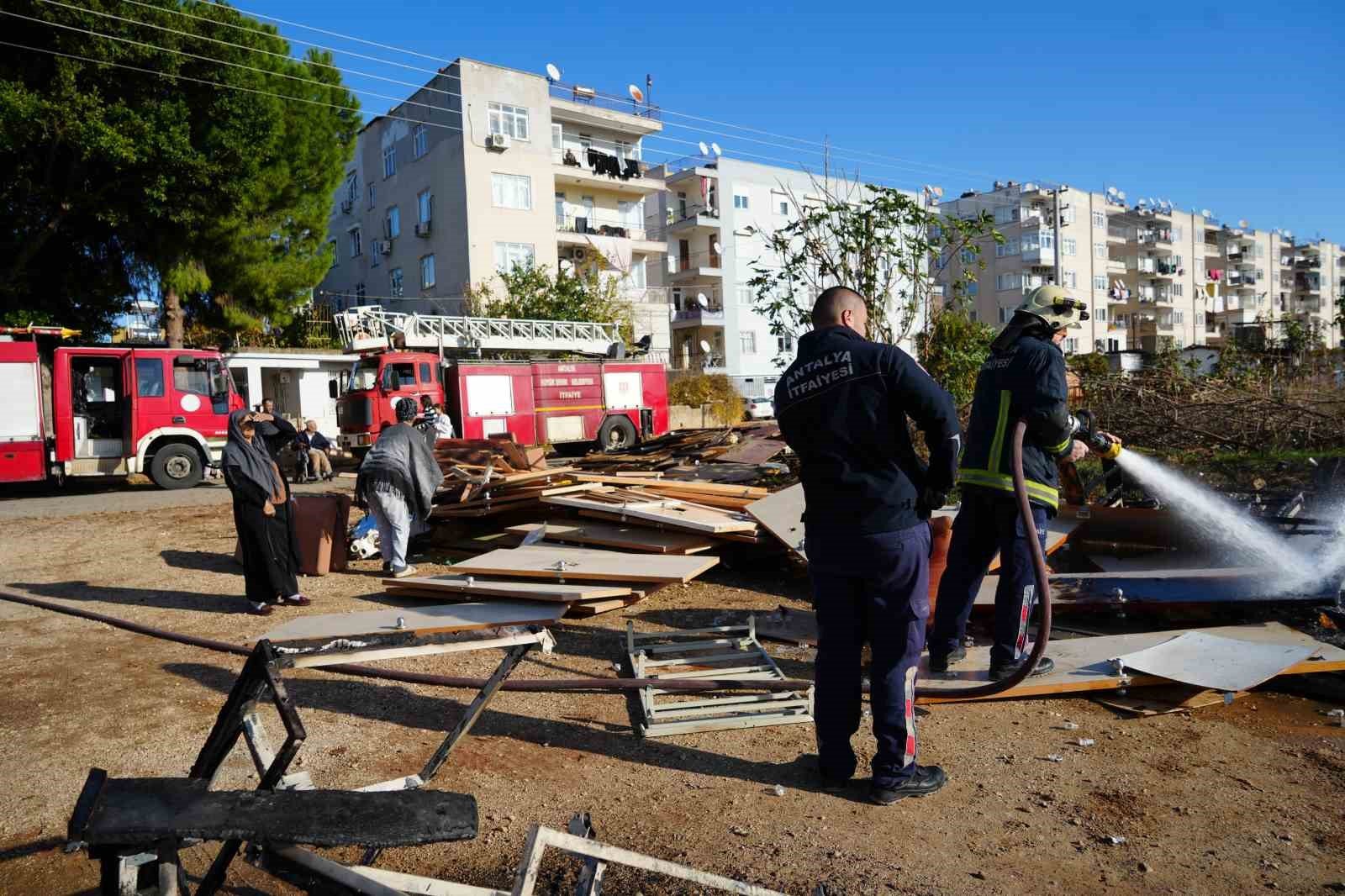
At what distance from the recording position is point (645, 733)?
157 inches

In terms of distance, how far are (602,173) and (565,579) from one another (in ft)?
114

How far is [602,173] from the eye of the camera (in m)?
37.6

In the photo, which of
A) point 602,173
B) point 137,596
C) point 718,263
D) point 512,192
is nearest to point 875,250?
point 137,596

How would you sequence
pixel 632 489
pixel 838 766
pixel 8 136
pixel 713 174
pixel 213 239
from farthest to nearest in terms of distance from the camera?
pixel 713 174 < pixel 213 239 < pixel 8 136 < pixel 632 489 < pixel 838 766

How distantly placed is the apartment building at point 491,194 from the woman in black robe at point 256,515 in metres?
26.5

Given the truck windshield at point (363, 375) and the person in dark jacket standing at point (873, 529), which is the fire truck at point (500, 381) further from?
the person in dark jacket standing at point (873, 529)

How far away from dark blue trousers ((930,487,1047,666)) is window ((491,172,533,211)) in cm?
3195

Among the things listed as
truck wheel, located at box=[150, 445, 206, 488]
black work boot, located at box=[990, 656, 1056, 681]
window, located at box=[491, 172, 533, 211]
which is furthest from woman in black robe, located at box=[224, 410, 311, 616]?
window, located at box=[491, 172, 533, 211]

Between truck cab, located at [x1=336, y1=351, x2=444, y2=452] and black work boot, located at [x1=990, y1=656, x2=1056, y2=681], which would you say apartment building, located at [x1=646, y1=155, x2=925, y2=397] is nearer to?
truck cab, located at [x1=336, y1=351, x2=444, y2=452]

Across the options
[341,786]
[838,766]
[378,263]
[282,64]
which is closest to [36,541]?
[341,786]

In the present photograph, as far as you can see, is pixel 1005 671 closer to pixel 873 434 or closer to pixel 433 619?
pixel 873 434

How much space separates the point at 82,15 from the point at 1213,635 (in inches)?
923

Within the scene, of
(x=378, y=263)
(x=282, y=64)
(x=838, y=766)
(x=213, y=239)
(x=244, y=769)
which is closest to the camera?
(x=838, y=766)

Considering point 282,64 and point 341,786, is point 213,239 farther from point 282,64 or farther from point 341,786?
point 341,786
